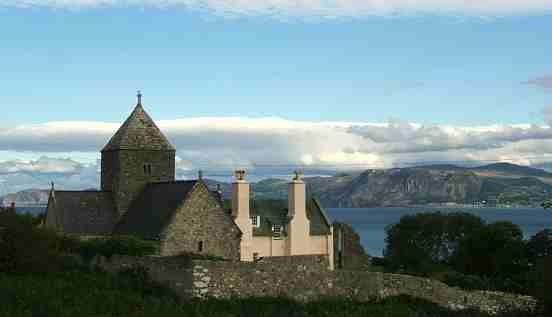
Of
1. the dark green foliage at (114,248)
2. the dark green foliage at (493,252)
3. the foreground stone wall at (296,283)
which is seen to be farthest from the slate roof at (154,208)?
the dark green foliage at (493,252)

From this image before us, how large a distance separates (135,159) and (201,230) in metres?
9.29

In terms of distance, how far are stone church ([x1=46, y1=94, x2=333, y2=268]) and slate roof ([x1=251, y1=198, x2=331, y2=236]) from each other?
3.1 inches

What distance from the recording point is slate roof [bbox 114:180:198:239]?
1678 inches

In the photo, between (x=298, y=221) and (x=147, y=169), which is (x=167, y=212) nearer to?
(x=147, y=169)

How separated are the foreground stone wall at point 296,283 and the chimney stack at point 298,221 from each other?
27574 millimetres

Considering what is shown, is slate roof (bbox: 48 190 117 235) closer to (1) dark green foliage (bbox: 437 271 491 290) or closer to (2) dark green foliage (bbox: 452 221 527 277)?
(1) dark green foliage (bbox: 437 271 491 290)

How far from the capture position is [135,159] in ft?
162

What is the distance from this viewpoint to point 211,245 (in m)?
42.9

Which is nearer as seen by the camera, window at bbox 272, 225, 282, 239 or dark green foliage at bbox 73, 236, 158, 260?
dark green foliage at bbox 73, 236, 158, 260

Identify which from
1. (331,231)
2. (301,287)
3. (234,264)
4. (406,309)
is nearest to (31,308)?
(234,264)

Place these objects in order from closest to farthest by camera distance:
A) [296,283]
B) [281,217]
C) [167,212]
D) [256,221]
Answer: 1. [296,283]
2. [167,212]
3. [256,221]
4. [281,217]

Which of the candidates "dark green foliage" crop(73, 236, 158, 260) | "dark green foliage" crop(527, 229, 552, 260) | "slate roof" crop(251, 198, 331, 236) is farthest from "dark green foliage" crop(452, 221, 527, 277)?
"dark green foliage" crop(73, 236, 158, 260)

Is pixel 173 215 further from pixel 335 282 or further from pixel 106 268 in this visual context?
pixel 335 282

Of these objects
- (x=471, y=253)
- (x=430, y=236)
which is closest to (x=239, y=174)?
(x=471, y=253)
